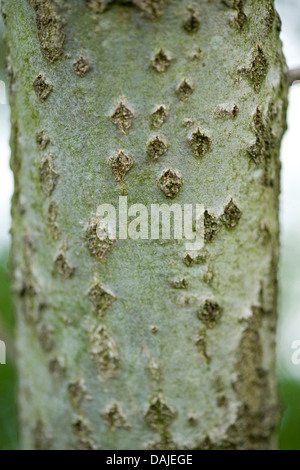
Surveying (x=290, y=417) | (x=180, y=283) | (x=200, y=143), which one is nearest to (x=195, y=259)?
(x=180, y=283)

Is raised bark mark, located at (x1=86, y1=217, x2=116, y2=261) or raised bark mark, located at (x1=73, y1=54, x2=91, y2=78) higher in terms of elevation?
raised bark mark, located at (x1=73, y1=54, x2=91, y2=78)

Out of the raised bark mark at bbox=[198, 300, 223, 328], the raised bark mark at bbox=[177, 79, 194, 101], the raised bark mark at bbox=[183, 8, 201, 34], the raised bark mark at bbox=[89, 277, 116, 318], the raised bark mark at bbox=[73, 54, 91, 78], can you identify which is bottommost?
the raised bark mark at bbox=[198, 300, 223, 328]

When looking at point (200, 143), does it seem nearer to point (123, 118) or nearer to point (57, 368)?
point (123, 118)

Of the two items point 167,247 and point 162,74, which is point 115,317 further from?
point 162,74

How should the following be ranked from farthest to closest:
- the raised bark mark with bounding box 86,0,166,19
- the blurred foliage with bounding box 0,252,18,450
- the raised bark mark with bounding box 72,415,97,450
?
the blurred foliage with bounding box 0,252,18,450 → the raised bark mark with bounding box 72,415,97,450 → the raised bark mark with bounding box 86,0,166,19

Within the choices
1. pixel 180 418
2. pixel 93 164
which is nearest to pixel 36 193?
pixel 93 164

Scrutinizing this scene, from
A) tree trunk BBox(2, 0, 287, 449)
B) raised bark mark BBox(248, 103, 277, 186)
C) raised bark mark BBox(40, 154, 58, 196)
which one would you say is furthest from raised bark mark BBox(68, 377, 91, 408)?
raised bark mark BBox(248, 103, 277, 186)

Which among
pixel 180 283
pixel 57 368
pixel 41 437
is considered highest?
pixel 180 283

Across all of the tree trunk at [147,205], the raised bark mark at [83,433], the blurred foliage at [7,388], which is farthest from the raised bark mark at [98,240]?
the blurred foliage at [7,388]

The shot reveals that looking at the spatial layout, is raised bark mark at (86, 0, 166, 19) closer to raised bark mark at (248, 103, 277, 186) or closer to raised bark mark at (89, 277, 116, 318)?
raised bark mark at (248, 103, 277, 186)
